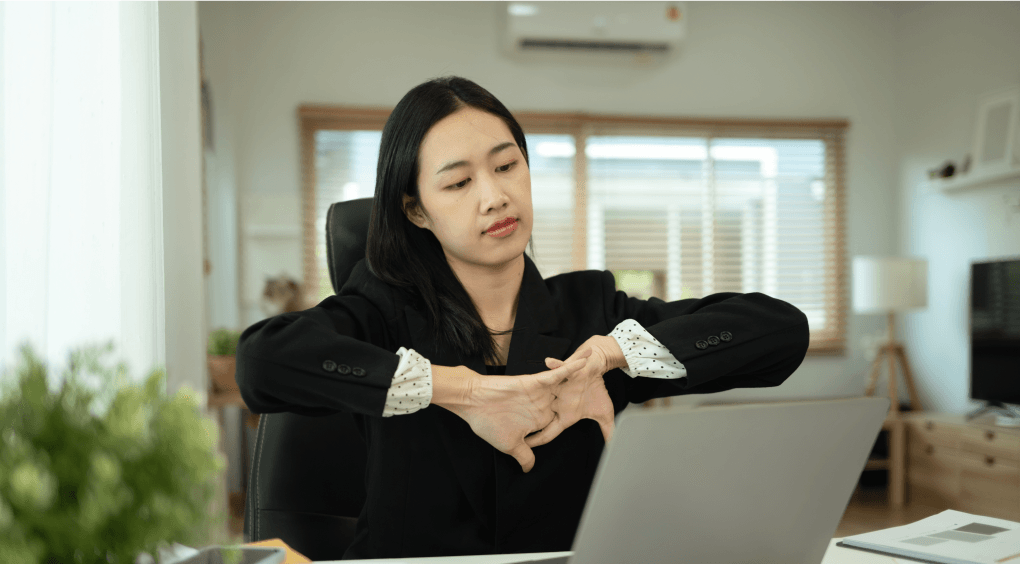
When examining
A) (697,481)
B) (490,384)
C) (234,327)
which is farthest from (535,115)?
(697,481)

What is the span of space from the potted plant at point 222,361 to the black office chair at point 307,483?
183cm

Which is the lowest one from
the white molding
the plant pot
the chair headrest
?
the plant pot

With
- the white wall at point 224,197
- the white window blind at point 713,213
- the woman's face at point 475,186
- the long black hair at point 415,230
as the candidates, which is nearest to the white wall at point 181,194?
the long black hair at point 415,230

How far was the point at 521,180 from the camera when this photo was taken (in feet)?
3.47

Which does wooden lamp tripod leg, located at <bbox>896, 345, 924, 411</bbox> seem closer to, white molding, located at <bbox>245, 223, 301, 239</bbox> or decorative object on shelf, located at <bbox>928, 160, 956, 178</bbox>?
decorative object on shelf, located at <bbox>928, 160, 956, 178</bbox>

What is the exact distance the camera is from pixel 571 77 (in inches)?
169

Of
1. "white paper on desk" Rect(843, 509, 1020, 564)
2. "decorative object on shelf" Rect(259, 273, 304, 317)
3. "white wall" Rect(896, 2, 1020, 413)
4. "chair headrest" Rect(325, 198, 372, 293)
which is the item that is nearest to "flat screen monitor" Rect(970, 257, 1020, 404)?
"white wall" Rect(896, 2, 1020, 413)

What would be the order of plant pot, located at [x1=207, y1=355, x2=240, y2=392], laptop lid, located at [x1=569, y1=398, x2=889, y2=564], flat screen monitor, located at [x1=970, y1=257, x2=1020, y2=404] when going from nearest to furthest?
laptop lid, located at [x1=569, y1=398, x2=889, y2=564]
plant pot, located at [x1=207, y1=355, x2=240, y2=392]
flat screen monitor, located at [x1=970, y1=257, x2=1020, y2=404]

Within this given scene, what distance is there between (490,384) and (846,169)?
4315 mm

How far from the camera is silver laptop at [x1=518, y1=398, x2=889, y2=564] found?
1.52ft

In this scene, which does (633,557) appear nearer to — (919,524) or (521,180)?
(919,524)

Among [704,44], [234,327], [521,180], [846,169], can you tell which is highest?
[704,44]

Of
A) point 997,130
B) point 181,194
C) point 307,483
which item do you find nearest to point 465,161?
point 307,483

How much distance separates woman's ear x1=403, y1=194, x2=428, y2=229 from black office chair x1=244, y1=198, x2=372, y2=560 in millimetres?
335
